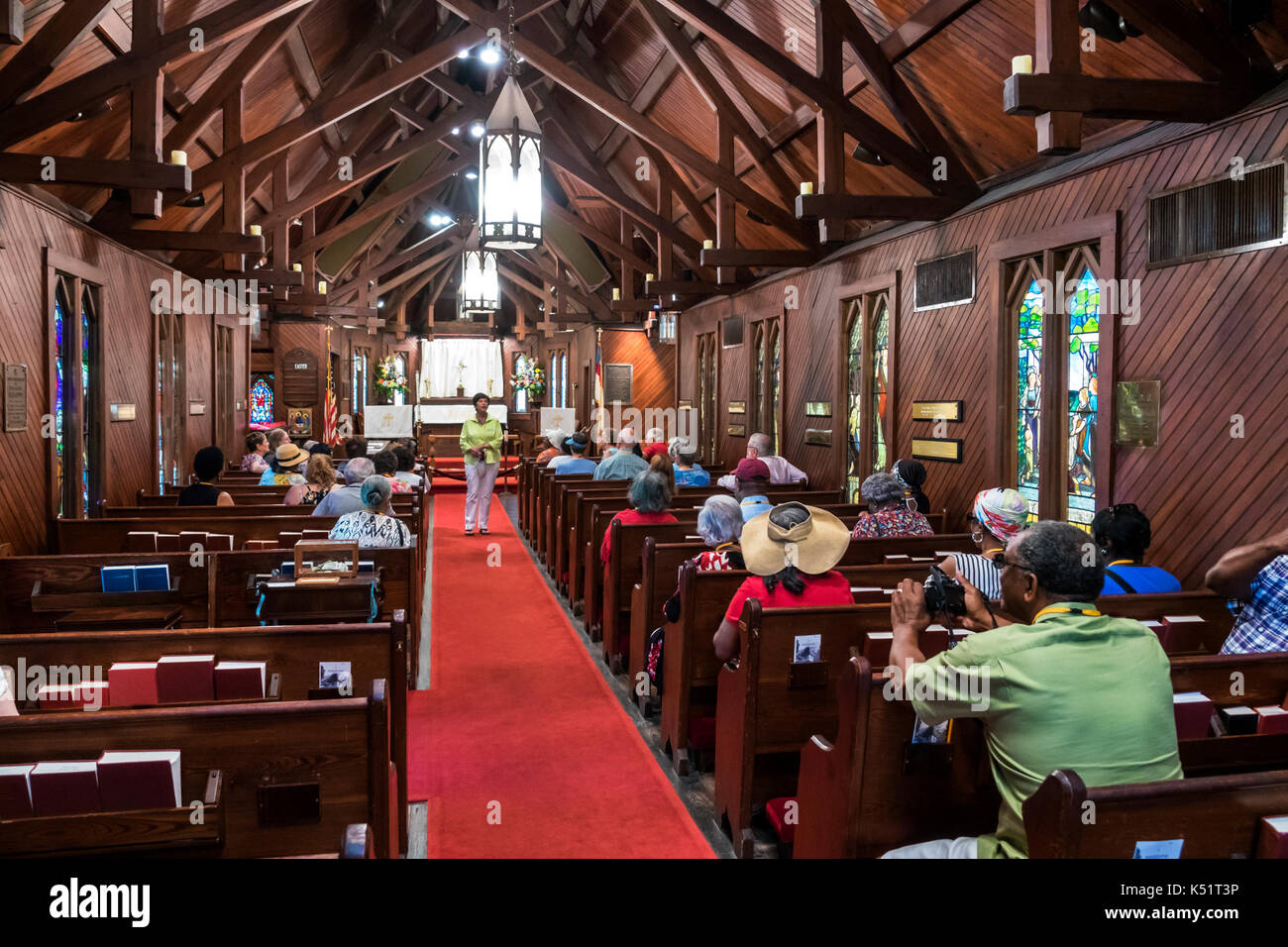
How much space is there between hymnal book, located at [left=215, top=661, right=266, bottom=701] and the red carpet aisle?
92 centimetres

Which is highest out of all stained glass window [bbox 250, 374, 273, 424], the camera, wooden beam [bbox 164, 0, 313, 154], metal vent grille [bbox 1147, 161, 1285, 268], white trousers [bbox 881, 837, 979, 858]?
wooden beam [bbox 164, 0, 313, 154]

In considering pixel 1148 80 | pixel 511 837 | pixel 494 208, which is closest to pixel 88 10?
pixel 494 208

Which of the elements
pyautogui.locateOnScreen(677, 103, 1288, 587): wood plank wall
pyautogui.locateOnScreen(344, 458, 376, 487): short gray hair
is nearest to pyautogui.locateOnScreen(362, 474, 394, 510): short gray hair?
pyautogui.locateOnScreen(344, 458, 376, 487): short gray hair

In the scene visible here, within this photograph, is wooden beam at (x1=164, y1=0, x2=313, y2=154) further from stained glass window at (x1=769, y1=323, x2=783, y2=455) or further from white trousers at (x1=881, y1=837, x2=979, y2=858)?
white trousers at (x1=881, y1=837, x2=979, y2=858)

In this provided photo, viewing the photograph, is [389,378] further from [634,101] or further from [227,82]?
[227,82]

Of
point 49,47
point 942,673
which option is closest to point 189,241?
point 49,47

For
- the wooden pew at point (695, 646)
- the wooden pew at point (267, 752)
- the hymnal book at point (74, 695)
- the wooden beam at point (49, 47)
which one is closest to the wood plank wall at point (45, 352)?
the wooden beam at point (49, 47)

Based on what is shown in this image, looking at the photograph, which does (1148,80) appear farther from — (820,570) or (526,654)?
(526,654)

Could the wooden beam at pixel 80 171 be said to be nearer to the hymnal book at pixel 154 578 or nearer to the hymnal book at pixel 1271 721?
the hymnal book at pixel 154 578

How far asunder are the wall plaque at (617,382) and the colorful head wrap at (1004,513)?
13.4m

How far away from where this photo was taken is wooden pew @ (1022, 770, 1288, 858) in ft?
5.46

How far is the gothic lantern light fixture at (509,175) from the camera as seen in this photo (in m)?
6.92

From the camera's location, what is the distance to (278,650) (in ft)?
9.64

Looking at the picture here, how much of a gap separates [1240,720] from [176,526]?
5592mm
